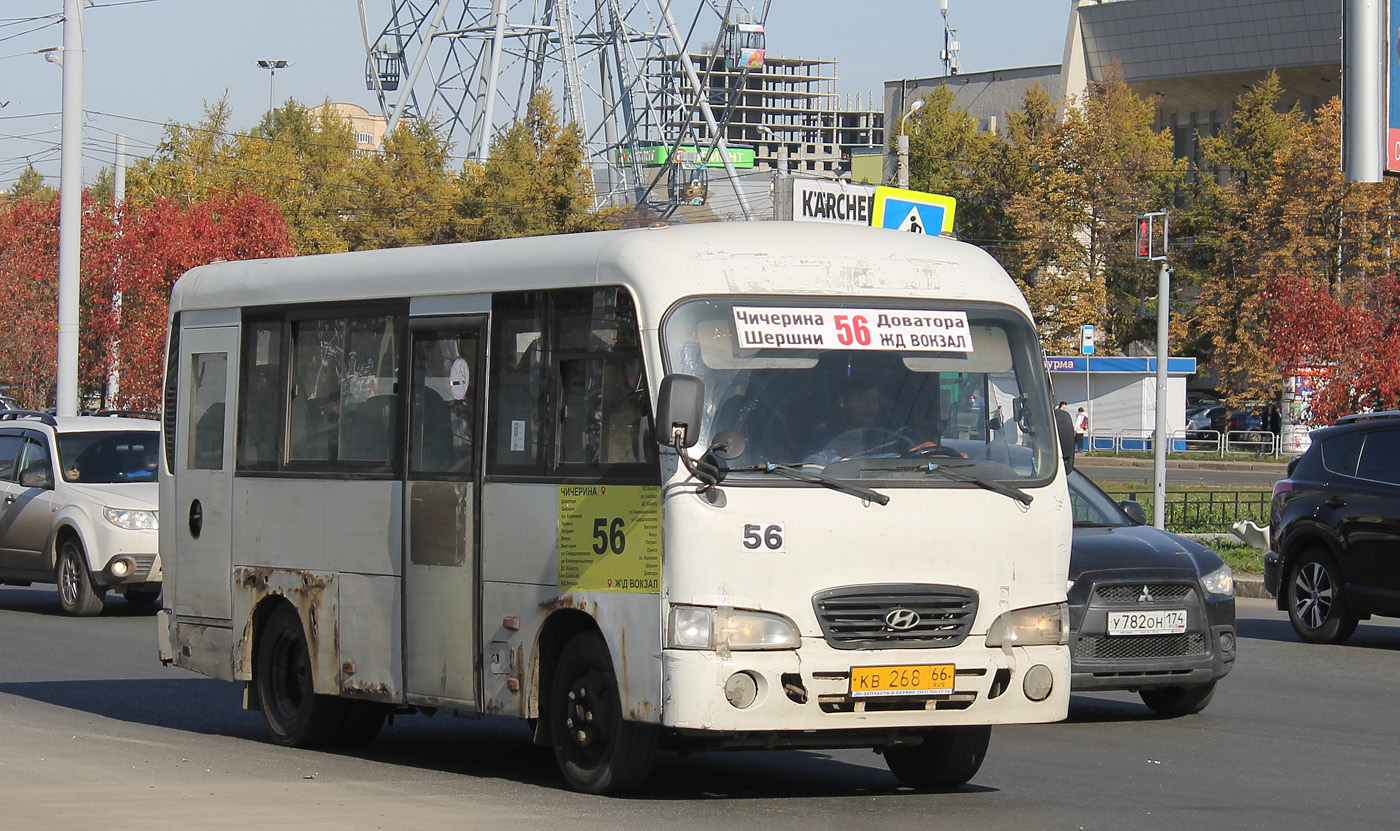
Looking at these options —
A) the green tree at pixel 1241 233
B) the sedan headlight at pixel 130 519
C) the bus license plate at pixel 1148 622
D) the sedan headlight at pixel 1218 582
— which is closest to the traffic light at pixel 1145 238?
the sedan headlight at pixel 130 519

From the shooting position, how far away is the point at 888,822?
7797 millimetres

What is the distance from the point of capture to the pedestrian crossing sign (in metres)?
14.7

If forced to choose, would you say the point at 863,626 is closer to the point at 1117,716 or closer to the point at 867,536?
the point at 867,536

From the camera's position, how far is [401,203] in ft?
226

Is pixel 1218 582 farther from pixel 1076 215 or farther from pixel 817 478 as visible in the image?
pixel 1076 215

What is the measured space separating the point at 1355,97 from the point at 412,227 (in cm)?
5303

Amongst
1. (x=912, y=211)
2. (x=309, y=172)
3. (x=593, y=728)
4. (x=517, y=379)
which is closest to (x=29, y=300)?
(x=309, y=172)

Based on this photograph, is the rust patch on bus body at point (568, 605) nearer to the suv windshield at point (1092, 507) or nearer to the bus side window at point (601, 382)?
the bus side window at point (601, 382)

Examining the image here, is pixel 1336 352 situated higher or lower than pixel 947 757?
higher

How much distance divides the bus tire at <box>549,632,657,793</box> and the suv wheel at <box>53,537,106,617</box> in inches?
438

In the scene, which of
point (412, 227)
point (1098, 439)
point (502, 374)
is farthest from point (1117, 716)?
point (412, 227)

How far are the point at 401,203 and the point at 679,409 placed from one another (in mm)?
62656

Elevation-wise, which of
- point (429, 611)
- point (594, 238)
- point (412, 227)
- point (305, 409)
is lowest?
point (429, 611)

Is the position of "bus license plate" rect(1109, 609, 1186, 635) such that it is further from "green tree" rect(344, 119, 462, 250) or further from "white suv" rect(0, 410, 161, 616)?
"green tree" rect(344, 119, 462, 250)
